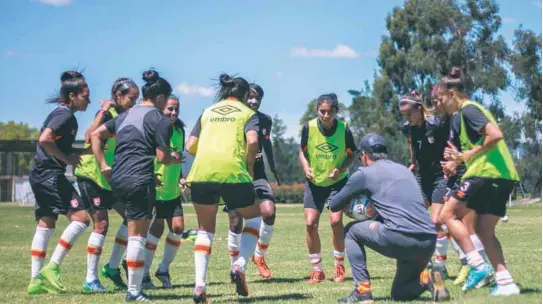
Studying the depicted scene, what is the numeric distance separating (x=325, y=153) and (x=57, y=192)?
3.33 meters

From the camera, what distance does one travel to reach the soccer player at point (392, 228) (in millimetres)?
7668

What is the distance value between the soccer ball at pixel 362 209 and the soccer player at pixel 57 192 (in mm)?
3139

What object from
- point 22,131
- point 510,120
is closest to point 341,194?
point 510,120

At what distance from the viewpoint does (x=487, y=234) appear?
26.9ft

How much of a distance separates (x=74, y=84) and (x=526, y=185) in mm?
74931

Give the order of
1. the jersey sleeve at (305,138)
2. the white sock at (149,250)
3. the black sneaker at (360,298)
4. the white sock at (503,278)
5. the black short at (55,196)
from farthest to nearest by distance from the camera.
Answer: the jersey sleeve at (305,138) → the white sock at (149,250) → the black short at (55,196) → the white sock at (503,278) → the black sneaker at (360,298)

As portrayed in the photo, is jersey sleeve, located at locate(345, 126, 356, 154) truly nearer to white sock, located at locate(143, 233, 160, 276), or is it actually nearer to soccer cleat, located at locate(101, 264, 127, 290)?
white sock, located at locate(143, 233, 160, 276)

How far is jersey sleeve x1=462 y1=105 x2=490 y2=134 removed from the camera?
8.01 m

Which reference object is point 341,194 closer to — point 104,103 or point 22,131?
point 104,103

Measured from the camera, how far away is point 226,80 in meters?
8.77

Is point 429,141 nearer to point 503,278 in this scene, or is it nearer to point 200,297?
point 503,278

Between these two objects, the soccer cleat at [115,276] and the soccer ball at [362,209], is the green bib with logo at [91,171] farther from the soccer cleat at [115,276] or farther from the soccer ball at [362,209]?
the soccer ball at [362,209]

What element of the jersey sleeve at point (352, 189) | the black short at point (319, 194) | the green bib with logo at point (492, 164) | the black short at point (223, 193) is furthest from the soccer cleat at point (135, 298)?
the green bib with logo at point (492, 164)

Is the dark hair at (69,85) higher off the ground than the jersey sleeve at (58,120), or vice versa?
the dark hair at (69,85)
